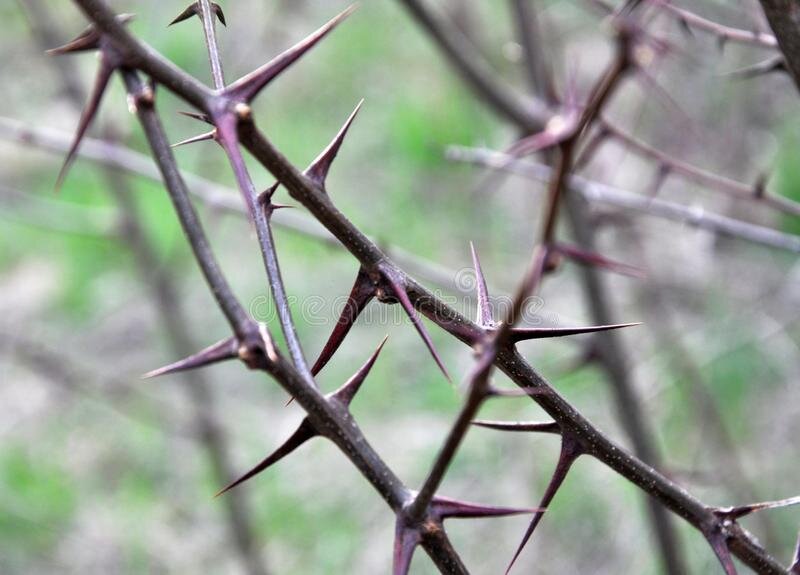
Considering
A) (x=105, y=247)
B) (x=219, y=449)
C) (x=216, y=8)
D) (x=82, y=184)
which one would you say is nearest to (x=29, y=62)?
(x=82, y=184)

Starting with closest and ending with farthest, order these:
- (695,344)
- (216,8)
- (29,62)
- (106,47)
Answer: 1. (106,47)
2. (216,8)
3. (695,344)
4. (29,62)

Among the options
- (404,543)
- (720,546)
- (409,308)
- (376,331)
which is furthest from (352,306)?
(376,331)

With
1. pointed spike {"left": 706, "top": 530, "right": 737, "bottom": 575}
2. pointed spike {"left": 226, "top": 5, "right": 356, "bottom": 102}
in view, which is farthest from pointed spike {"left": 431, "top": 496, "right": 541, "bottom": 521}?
pointed spike {"left": 226, "top": 5, "right": 356, "bottom": 102}

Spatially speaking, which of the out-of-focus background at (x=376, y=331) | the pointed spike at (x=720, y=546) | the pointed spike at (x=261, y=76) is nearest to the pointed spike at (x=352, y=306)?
the pointed spike at (x=261, y=76)

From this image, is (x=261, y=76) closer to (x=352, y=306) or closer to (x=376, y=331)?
(x=352, y=306)

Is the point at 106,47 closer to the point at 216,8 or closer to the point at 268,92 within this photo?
the point at 216,8

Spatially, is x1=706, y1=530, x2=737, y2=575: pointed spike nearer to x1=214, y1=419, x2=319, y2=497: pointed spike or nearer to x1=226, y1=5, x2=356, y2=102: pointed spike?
x1=214, y1=419, x2=319, y2=497: pointed spike
